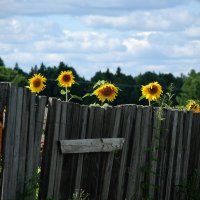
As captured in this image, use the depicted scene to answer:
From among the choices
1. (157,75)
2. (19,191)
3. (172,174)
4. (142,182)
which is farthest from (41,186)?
(157,75)

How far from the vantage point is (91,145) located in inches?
345

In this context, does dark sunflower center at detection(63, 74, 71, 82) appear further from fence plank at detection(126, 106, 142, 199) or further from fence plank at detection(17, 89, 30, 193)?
fence plank at detection(17, 89, 30, 193)

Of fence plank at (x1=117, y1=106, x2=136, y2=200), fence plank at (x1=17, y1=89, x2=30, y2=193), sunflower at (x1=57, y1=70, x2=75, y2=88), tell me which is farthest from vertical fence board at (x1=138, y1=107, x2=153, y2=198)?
fence plank at (x1=17, y1=89, x2=30, y2=193)

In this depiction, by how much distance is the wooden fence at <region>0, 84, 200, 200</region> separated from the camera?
7953 millimetres

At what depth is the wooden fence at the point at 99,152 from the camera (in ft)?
26.1

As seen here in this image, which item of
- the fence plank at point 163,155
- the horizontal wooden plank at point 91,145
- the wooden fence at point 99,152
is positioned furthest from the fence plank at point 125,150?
the fence plank at point 163,155

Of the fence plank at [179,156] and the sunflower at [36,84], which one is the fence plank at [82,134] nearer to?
the sunflower at [36,84]

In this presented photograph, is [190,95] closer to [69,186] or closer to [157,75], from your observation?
Result: [157,75]

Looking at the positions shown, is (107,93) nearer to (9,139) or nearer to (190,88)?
(9,139)

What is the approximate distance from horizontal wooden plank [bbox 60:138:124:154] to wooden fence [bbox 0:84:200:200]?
1.4 inches

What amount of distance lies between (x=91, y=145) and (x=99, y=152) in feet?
0.81

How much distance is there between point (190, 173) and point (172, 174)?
0.49 metres

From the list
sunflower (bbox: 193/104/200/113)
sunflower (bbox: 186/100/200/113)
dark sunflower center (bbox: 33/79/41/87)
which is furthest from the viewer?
sunflower (bbox: 186/100/200/113)

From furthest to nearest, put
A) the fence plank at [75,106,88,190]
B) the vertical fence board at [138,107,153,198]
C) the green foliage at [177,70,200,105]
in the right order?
the green foliage at [177,70,200,105] → the vertical fence board at [138,107,153,198] → the fence plank at [75,106,88,190]
